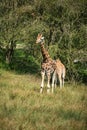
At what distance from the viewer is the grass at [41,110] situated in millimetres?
9891

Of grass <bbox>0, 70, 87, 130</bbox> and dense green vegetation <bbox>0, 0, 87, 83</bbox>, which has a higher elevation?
dense green vegetation <bbox>0, 0, 87, 83</bbox>

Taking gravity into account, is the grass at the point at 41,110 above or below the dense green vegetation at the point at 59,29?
below

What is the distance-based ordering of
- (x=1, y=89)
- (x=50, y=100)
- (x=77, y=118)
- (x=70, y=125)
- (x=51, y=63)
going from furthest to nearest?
(x=51, y=63) < (x=1, y=89) < (x=50, y=100) < (x=77, y=118) < (x=70, y=125)

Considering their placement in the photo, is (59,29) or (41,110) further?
(59,29)

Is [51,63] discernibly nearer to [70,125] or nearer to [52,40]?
[52,40]

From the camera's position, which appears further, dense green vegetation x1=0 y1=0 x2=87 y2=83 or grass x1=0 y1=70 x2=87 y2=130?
dense green vegetation x1=0 y1=0 x2=87 y2=83

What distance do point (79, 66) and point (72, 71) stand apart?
0.77 metres

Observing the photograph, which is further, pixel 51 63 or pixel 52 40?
pixel 52 40

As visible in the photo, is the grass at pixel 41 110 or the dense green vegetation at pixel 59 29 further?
the dense green vegetation at pixel 59 29

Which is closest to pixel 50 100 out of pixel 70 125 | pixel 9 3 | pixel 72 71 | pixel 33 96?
pixel 33 96

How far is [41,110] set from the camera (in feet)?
38.9

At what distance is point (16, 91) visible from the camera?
48.9ft

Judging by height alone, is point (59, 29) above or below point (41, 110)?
above

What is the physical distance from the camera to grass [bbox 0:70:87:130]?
9.89 m
